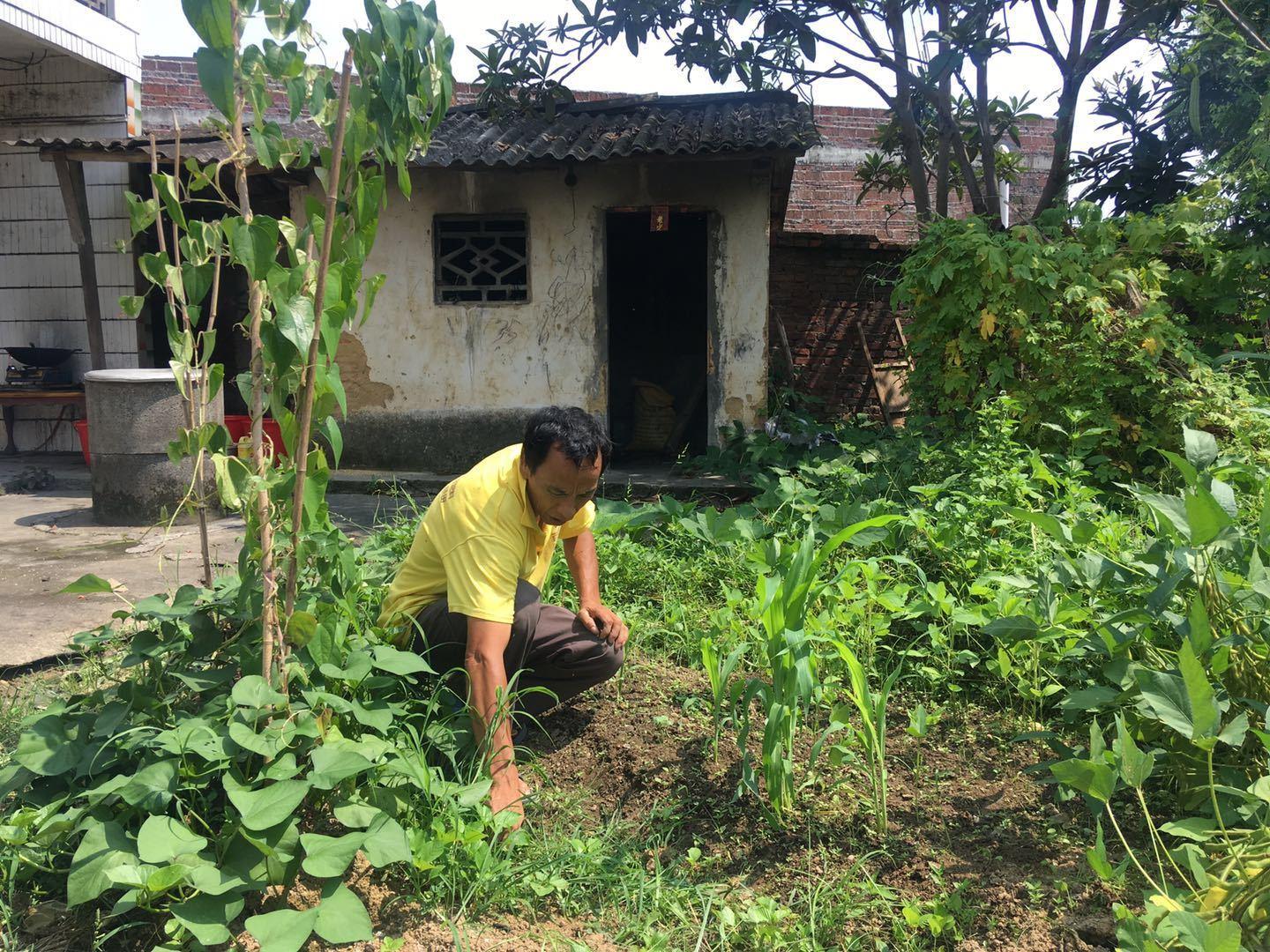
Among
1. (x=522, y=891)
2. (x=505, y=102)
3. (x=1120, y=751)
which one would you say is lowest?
(x=522, y=891)

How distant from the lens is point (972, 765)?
2.60 metres

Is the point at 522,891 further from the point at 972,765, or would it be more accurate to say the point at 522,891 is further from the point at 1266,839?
the point at 1266,839

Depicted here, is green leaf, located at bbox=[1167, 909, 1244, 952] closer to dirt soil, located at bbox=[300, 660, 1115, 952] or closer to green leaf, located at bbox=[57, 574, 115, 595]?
dirt soil, located at bbox=[300, 660, 1115, 952]

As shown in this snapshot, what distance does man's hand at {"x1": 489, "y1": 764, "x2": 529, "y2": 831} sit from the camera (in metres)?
2.35

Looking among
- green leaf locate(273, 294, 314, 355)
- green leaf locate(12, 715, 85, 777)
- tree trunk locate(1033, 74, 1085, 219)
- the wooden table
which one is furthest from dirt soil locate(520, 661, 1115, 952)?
the wooden table

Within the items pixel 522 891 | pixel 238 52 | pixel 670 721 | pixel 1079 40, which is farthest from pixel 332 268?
pixel 1079 40

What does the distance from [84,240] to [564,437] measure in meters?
7.49

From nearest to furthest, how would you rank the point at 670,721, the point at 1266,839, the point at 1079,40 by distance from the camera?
the point at 1266,839 → the point at 670,721 → the point at 1079,40

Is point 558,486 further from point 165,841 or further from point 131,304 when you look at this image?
point 165,841

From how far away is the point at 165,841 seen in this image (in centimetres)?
185

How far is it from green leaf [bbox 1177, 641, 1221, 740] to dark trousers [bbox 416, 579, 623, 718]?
1550mm

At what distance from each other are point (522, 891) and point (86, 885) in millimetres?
895

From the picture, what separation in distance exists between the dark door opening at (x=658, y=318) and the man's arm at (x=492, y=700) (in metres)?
7.36

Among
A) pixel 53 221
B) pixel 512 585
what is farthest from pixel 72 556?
pixel 53 221
